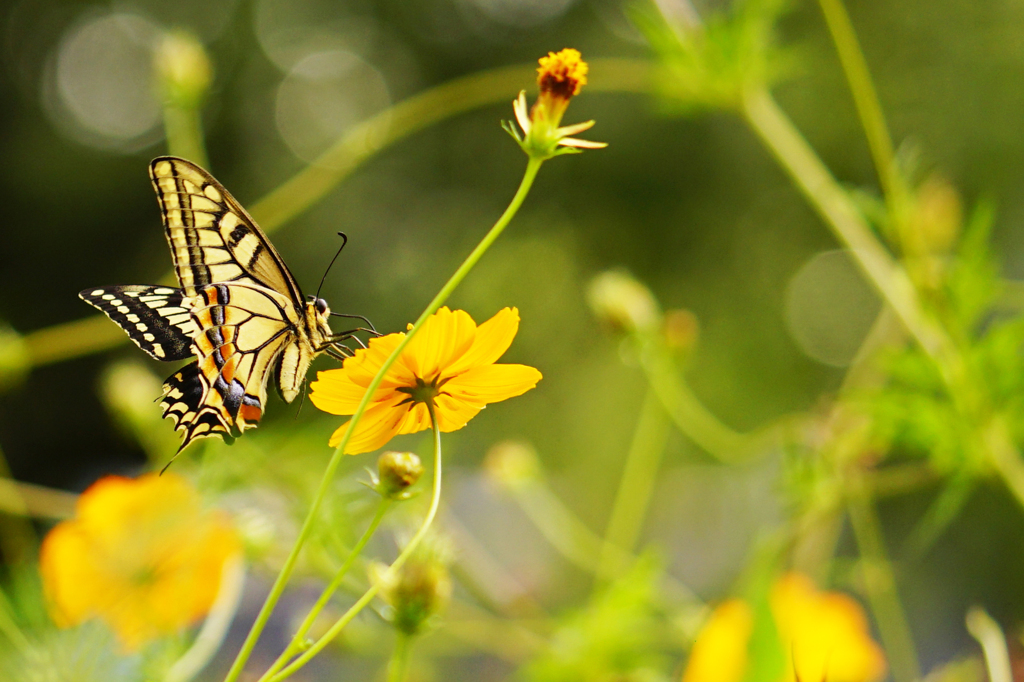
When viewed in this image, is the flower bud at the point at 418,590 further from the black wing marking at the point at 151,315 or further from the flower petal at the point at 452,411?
the black wing marking at the point at 151,315

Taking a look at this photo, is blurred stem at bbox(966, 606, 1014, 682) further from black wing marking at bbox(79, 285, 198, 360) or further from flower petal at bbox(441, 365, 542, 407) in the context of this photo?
black wing marking at bbox(79, 285, 198, 360)

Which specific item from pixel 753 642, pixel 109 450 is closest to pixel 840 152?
pixel 753 642

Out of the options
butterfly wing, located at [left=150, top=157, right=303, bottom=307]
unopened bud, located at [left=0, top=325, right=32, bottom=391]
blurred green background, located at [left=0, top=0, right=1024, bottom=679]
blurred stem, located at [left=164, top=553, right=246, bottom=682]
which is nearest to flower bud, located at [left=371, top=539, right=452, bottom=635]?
blurred stem, located at [left=164, top=553, right=246, bottom=682]

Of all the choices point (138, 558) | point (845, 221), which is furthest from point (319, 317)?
point (845, 221)

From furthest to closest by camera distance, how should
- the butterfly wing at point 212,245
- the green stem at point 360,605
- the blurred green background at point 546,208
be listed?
the blurred green background at point 546,208 → the butterfly wing at point 212,245 → the green stem at point 360,605

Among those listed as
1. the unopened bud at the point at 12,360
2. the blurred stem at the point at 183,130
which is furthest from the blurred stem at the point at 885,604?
the unopened bud at the point at 12,360

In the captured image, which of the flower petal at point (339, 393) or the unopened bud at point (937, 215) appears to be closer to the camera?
the flower petal at point (339, 393)

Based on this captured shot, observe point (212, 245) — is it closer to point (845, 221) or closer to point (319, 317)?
point (319, 317)
